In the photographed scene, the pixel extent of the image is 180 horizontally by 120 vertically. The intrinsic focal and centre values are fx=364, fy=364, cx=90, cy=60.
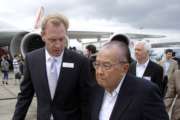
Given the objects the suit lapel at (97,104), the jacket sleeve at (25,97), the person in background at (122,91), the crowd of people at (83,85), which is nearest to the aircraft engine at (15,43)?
the crowd of people at (83,85)

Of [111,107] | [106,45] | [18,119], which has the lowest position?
[18,119]

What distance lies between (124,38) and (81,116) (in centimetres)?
98

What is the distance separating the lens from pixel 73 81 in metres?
2.91

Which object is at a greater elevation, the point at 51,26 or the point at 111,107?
the point at 51,26

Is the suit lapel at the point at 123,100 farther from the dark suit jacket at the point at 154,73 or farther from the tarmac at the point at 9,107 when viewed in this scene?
the tarmac at the point at 9,107

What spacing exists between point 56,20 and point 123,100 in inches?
36.7

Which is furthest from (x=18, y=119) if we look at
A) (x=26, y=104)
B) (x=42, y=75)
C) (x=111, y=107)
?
(x=111, y=107)

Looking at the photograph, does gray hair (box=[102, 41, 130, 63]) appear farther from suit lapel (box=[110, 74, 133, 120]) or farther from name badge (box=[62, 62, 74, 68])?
name badge (box=[62, 62, 74, 68])

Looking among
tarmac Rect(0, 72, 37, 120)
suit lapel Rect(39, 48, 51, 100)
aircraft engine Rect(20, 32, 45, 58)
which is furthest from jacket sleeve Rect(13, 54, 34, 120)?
aircraft engine Rect(20, 32, 45, 58)

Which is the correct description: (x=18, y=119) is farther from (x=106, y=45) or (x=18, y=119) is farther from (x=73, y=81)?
(x=106, y=45)

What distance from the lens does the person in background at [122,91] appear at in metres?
2.07

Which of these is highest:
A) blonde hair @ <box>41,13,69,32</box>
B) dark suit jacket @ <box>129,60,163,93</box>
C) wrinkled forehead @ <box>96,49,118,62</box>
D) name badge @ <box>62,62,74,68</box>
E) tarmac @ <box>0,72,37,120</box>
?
blonde hair @ <box>41,13,69,32</box>

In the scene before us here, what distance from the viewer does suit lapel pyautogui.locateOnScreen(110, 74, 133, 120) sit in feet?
6.89

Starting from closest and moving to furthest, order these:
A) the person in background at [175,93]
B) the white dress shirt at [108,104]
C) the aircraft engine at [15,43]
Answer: the white dress shirt at [108,104] < the person in background at [175,93] < the aircraft engine at [15,43]
